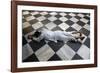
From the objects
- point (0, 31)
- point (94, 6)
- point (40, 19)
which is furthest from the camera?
point (94, 6)

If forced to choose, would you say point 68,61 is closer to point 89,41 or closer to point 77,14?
point 89,41

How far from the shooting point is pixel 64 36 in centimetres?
173

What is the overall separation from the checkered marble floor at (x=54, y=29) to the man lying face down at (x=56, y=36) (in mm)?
32

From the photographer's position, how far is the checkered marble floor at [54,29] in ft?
5.35

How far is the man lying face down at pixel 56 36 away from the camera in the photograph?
1661 millimetres

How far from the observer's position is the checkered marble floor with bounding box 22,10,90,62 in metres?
1.63

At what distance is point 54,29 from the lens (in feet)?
5.60

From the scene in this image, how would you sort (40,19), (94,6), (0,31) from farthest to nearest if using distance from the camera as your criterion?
(94,6)
(40,19)
(0,31)

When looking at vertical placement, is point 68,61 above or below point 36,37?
below

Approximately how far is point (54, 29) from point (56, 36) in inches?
2.9

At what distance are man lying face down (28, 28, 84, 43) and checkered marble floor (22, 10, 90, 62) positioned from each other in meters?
0.03

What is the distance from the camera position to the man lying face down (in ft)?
5.45

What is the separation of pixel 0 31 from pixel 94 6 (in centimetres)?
101

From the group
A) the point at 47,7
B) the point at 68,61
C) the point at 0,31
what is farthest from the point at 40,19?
the point at 68,61
